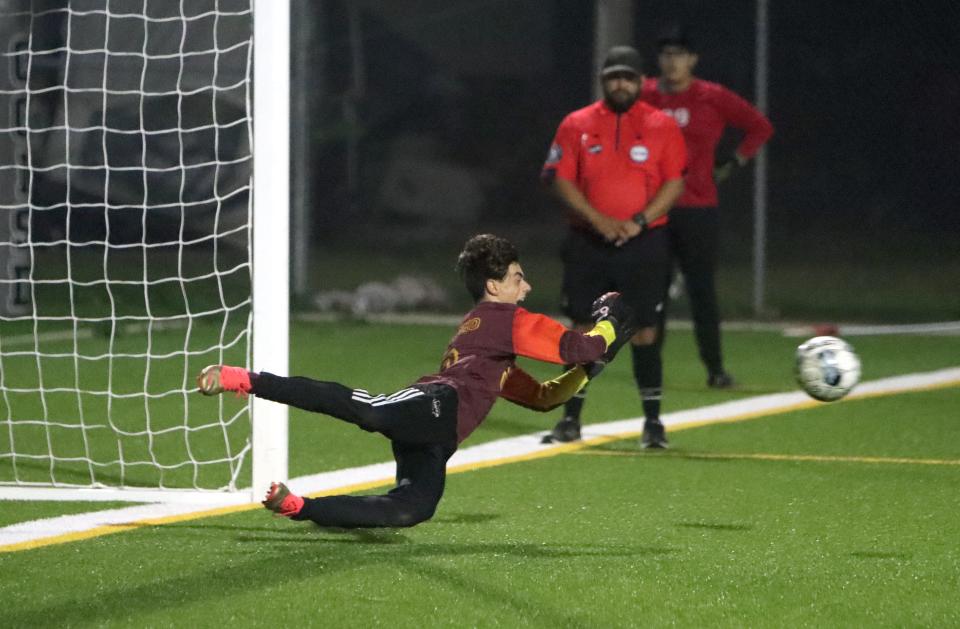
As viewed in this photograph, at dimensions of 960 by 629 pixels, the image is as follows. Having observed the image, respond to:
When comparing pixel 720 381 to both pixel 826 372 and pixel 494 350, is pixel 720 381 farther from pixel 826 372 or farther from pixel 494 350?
pixel 494 350

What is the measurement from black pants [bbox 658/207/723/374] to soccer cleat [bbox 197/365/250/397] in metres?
5.55

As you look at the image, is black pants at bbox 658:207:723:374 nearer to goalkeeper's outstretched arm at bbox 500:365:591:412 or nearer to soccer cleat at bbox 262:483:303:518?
goalkeeper's outstretched arm at bbox 500:365:591:412

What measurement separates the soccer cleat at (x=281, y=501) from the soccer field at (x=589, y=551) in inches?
7.6

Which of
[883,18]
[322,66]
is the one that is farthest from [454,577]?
[322,66]

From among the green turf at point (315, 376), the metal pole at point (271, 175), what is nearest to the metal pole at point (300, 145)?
the green turf at point (315, 376)

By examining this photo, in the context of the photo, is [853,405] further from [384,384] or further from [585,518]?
[585,518]

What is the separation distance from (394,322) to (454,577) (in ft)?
34.5

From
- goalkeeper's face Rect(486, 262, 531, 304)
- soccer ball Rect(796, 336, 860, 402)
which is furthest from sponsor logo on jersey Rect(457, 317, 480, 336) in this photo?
soccer ball Rect(796, 336, 860, 402)

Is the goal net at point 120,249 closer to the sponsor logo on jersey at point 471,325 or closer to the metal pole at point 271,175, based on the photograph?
the metal pole at point 271,175

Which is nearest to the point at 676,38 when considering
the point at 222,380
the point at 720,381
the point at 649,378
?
the point at 720,381

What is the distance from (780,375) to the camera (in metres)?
11.1

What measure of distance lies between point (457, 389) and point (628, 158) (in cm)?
277

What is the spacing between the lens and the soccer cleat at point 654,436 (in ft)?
26.1

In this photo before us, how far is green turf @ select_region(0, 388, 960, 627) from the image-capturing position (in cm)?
466
